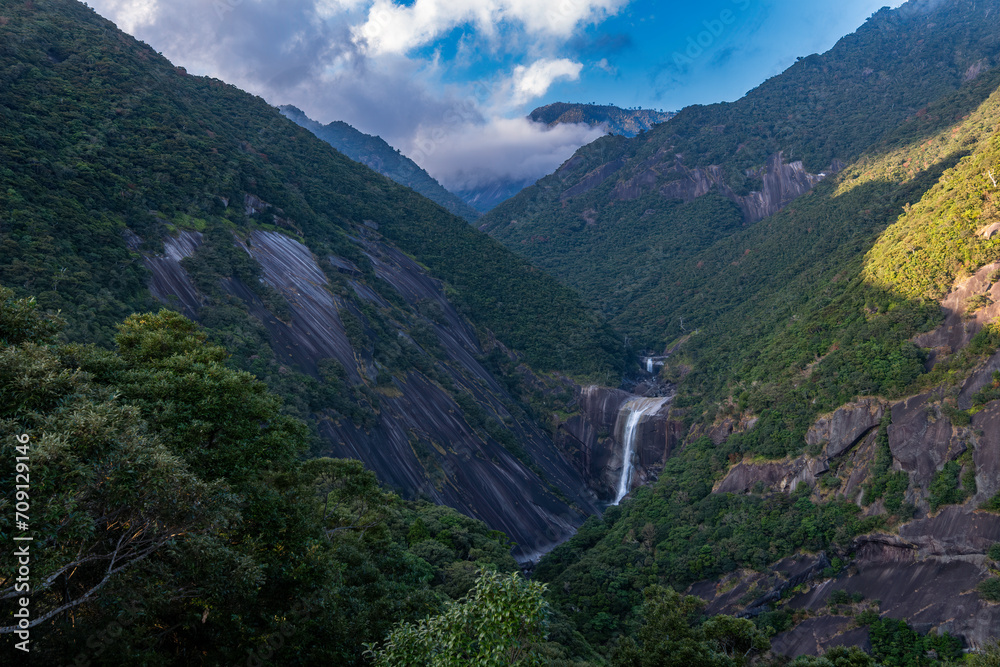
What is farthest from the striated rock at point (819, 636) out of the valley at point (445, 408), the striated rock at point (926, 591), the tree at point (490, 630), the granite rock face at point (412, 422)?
the tree at point (490, 630)

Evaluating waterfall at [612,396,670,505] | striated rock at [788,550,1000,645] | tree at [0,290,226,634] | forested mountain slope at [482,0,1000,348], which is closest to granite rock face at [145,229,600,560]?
waterfall at [612,396,670,505]

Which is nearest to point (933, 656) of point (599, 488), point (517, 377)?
point (599, 488)

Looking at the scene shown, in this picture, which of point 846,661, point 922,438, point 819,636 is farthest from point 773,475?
point 846,661

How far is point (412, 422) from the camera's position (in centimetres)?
4841

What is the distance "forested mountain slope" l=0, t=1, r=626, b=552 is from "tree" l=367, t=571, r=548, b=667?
84.9 feet

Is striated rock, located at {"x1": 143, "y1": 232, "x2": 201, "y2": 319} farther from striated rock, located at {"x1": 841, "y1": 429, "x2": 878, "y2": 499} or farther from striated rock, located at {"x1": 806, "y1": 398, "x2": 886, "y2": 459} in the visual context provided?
striated rock, located at {"x1": 841, "y1": 429, "x2": 878, "y2": 499}

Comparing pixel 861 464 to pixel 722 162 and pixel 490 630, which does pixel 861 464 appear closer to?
pixel 490 630

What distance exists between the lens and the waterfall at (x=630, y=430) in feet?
205

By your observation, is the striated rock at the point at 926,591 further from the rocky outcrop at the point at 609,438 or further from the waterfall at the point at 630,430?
the waterfall at the point at 630,430

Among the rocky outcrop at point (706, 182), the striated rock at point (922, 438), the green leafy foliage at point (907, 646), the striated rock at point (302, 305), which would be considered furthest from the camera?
the rocky outcrop at point (706, 182)

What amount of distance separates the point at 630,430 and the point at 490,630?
5762 cm

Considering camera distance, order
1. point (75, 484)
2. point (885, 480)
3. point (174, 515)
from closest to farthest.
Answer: point (75, 484), point (174, 515), point (885, 480)

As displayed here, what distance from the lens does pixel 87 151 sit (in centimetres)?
3953

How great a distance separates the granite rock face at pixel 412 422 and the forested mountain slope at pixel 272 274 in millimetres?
208
